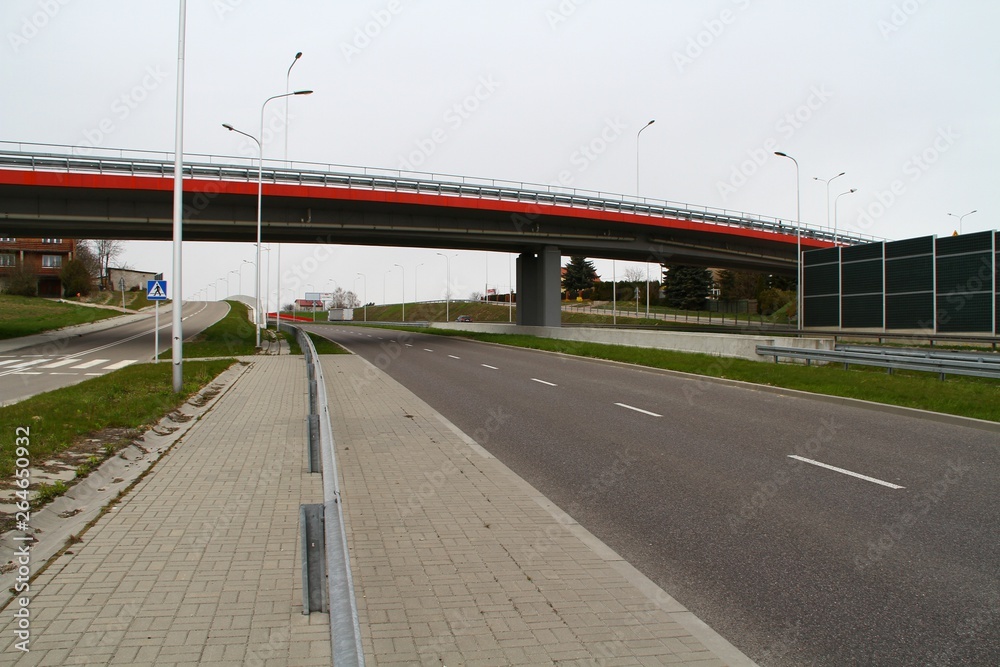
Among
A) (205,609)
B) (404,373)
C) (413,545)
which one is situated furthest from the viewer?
(404,373)

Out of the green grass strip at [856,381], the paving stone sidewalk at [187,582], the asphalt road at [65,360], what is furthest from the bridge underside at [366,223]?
the paving stone sidewalk at [187,582]

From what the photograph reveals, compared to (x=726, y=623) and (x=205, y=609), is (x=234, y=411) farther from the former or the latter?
(x=726, y=623)

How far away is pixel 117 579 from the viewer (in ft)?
14.3

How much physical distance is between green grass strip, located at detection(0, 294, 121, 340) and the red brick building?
19.0 meters

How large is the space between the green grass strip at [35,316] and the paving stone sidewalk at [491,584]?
4039cm

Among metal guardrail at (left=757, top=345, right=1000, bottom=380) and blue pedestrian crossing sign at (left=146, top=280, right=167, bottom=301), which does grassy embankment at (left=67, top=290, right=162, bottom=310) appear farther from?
metal guardrail at (left=757, top=345, right=1000, bottom=380)

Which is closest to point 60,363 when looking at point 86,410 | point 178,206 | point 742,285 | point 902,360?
point 178,206

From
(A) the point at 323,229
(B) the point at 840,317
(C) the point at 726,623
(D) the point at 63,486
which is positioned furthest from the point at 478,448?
(B) the point at 840,317

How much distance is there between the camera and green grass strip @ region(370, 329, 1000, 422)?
42.4 feet

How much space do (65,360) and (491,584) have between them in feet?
90.2

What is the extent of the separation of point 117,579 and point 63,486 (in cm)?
264

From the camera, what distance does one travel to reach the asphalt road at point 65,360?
1716 cm

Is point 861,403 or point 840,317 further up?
point 840,317

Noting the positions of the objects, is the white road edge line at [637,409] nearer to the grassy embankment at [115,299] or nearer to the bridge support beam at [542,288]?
the bridge support beam at [542,288]
